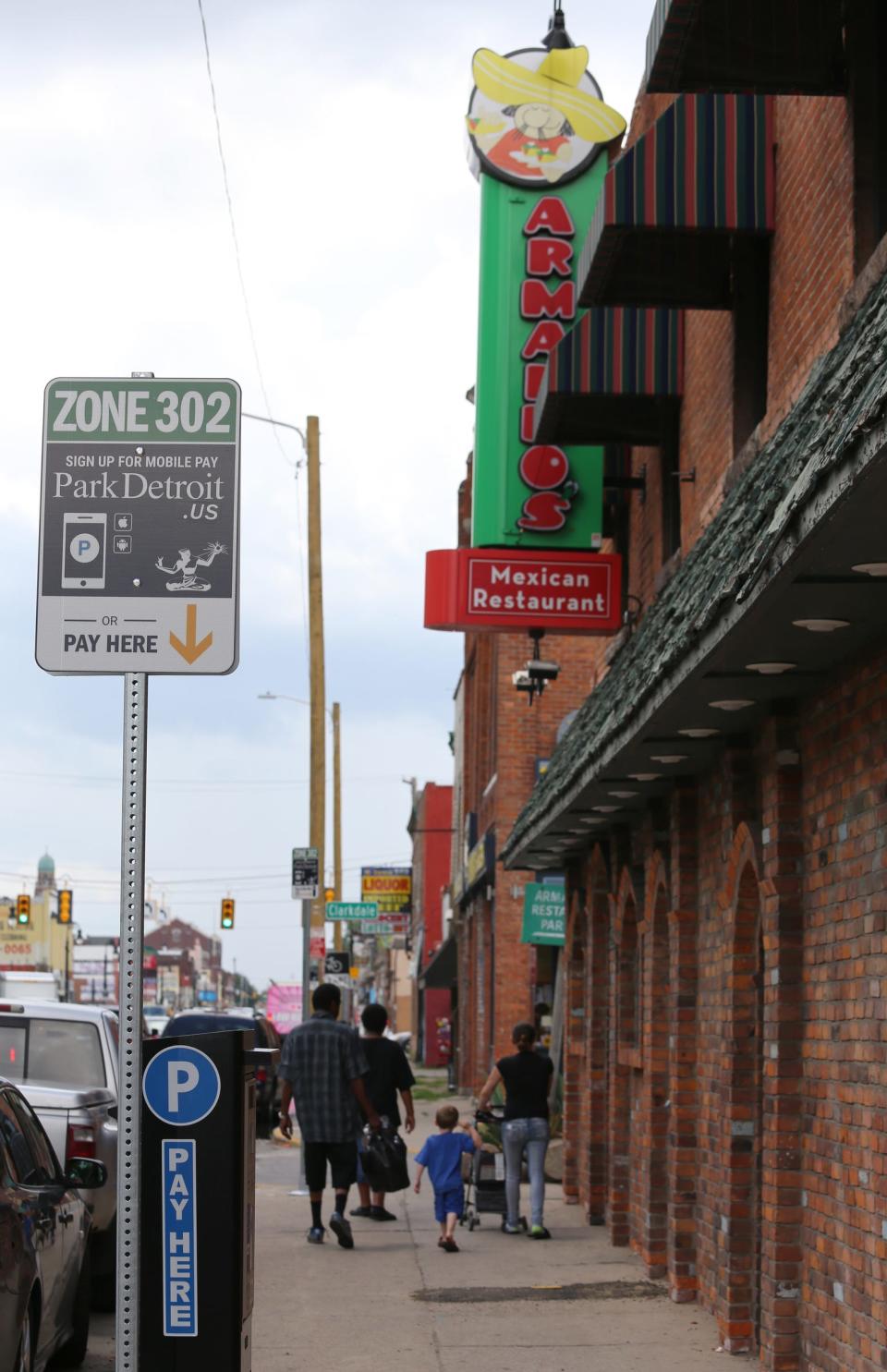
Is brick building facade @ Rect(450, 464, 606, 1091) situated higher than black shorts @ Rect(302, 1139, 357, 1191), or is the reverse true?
brick building facade @ Rect(450, 464, 606, 1091)

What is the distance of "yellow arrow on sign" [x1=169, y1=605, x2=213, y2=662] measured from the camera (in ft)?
18.1

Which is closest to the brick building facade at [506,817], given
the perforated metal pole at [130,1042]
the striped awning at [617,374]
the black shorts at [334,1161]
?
the striped awning at [617,374]

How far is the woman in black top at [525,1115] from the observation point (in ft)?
50.4

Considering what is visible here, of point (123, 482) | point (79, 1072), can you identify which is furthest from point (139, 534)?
point (79, 1072)

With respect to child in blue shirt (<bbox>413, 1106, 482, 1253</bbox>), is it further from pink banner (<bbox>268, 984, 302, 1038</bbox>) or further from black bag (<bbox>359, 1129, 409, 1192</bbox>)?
pink banner (<bbox>268, 984, 302, 1038</bbox>)

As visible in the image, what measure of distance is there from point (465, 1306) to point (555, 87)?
10.9 m

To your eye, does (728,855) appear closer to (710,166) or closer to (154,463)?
(710,166)

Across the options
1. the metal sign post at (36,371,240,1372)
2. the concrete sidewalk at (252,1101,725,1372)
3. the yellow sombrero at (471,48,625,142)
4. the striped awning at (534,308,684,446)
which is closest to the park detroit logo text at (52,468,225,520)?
the metal sign post at (36,371,240,1372)

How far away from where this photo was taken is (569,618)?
1612 centimetres

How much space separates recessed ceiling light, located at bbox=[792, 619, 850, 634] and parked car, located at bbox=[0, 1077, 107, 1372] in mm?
3698

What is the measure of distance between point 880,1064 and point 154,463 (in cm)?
400

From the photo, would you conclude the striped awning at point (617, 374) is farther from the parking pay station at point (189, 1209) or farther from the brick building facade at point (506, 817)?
the brick building facade at point (506, 817)

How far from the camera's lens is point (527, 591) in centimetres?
1622

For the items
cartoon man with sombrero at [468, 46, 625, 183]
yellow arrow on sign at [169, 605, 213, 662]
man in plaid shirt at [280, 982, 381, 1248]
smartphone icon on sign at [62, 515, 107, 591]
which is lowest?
man in plaid shirt at [280, 982, 381, 1248]
